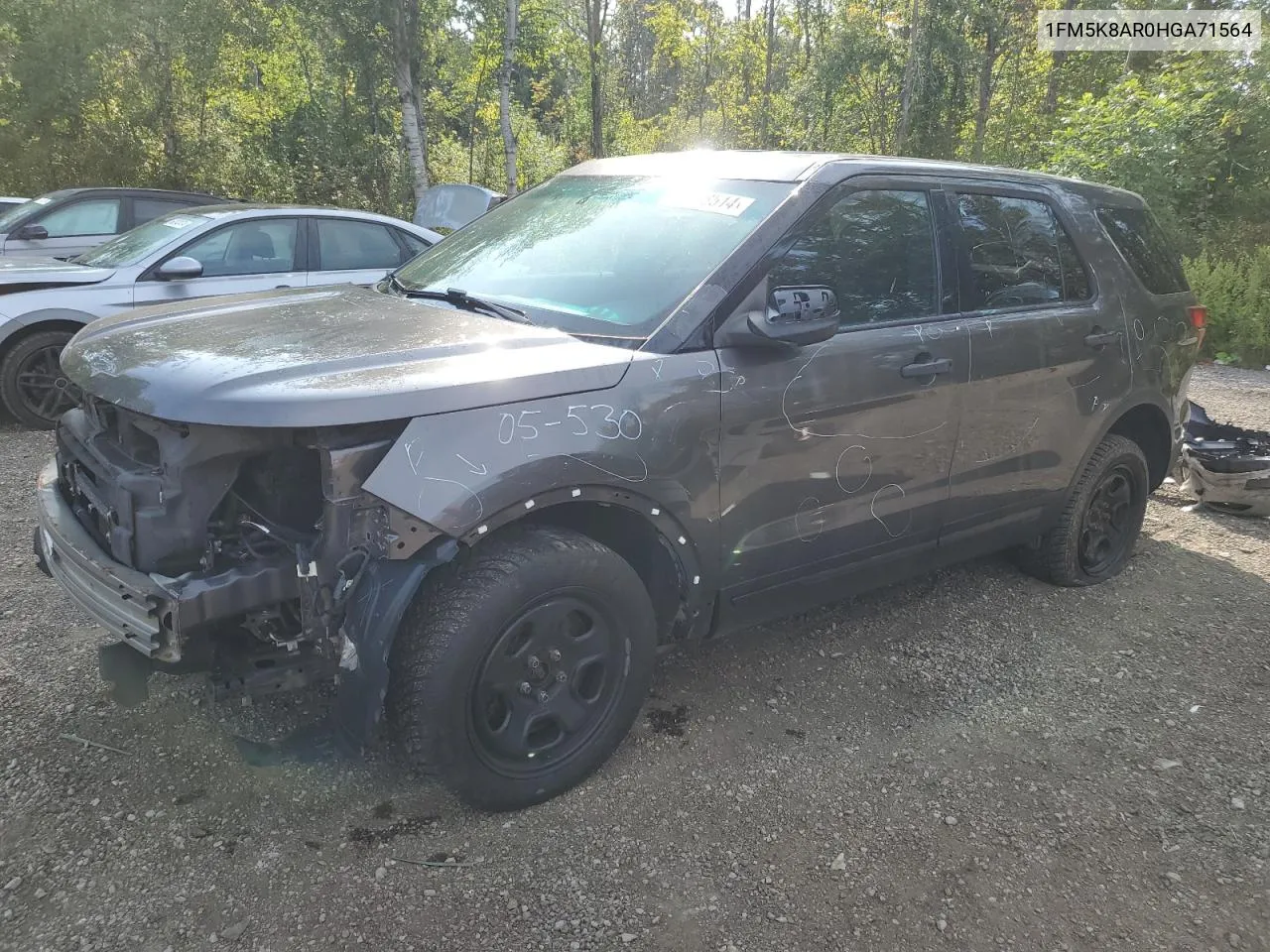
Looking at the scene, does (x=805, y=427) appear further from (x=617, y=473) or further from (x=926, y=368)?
(x=617, y=473)

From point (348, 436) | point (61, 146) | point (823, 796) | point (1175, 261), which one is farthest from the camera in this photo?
point (61, 146)

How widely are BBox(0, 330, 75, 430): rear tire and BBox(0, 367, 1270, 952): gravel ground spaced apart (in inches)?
127

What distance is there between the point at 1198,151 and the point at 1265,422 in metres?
7.37

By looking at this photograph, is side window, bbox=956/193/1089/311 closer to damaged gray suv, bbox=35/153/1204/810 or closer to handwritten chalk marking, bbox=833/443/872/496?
damaged gray suv, bbox=35/153/1204/810

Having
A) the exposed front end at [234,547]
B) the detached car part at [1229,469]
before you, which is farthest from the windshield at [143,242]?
the detached car part at [1229,469]

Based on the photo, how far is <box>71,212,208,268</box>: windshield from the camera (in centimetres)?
657

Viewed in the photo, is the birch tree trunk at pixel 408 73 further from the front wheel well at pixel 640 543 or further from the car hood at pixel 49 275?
the front wheel well at pixel 640 543

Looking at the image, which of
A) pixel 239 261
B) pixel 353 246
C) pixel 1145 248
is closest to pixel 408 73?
pixel 353 246

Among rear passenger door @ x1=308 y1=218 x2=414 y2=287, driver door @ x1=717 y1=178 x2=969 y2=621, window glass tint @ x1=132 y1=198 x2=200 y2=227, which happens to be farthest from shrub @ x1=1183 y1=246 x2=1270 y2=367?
window glass tint @ x1=132 y1=198 x2=200 y2=227

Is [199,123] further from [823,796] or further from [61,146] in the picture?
[823,796]

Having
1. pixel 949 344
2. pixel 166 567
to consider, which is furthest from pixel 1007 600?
pixel 166 567

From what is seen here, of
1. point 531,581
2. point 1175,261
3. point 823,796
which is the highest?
point 1175,261

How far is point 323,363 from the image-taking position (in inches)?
91.4

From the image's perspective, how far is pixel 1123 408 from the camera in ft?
13.6
